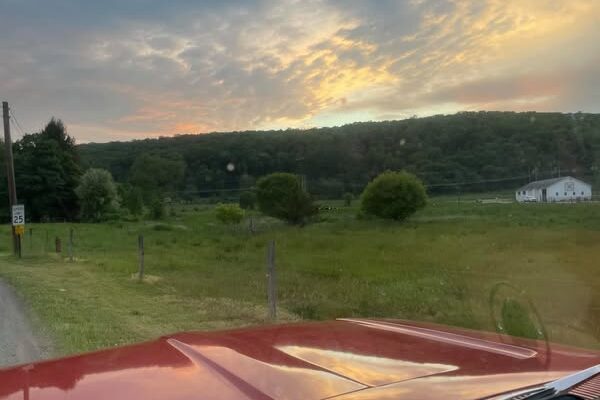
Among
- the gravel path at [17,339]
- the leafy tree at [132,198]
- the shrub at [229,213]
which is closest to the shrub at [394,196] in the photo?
the shrub at [229,213]

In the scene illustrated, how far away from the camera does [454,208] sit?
74.9 ft

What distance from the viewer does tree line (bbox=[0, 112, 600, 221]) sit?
18.8 m

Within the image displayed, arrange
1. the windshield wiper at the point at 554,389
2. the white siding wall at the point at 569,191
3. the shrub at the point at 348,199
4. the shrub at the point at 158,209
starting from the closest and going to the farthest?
the windshield wiper at the point at 554,389 → the white siding wall at the point at 569,191 → the shrub at the point at 348,199 → the shrub at the point at 158,209

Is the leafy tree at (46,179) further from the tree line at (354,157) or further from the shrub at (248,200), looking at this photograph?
the shrub at (248,200)

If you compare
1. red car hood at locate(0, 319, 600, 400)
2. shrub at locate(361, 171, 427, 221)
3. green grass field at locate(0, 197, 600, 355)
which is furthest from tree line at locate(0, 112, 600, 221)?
red car hood at locate(0, 319, 600, 400)

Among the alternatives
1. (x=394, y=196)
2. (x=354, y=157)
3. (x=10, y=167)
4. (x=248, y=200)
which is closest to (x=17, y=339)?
(x=10, y=167)

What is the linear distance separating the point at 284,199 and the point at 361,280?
763 inches

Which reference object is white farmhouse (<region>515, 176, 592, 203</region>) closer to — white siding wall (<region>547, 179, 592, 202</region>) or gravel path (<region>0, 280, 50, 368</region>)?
white siding wall (<region>547, 179, 592, 202</region>)

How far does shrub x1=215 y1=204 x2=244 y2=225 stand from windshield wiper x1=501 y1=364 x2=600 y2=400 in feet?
117

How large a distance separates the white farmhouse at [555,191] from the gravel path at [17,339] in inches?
562

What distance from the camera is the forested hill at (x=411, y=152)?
18.2m

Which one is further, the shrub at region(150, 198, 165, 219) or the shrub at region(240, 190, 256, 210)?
the shrub at region(150, 198, 165, 219)

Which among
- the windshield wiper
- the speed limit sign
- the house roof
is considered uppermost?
the house roof

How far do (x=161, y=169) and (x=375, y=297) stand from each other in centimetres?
3924
